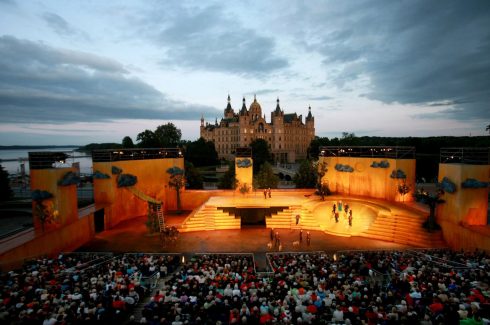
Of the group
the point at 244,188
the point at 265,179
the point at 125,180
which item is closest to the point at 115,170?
the point at 125,180

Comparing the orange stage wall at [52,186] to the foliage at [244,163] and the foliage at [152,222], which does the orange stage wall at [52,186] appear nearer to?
the foliage at [152,222]

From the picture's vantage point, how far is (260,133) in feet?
327

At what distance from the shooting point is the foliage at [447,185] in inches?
659

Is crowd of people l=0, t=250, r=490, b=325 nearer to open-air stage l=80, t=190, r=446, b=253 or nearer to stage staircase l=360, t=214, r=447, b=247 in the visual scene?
stage staircase l=360, t=214, r=447, b=247

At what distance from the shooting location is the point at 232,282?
10.5m

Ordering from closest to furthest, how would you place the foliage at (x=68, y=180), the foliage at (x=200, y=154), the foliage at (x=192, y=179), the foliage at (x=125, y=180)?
1. the foliage at (x=68, y=180)
2. the foliage at (x=125, y=180)
3. the foliage at (x=192, y=179)
4. the foliage at (x=200, y=154)

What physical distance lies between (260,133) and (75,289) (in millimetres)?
91750

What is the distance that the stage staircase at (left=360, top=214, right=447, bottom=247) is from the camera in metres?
17.1

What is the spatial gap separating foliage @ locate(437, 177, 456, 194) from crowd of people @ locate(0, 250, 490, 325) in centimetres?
489

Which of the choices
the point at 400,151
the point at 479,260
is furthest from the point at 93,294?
→ the point at 400,151

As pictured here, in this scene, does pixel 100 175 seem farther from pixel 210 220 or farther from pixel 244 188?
pixel 244 188

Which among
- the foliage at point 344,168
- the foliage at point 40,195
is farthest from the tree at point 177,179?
the foliage at point 344,168

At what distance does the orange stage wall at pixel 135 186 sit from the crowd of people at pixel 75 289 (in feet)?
30.0

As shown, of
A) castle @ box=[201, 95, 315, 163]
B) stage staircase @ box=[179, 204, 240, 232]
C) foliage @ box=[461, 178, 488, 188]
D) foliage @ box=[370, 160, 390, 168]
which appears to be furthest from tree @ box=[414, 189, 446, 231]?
castle @ box=[201, 95, 315, 163]
